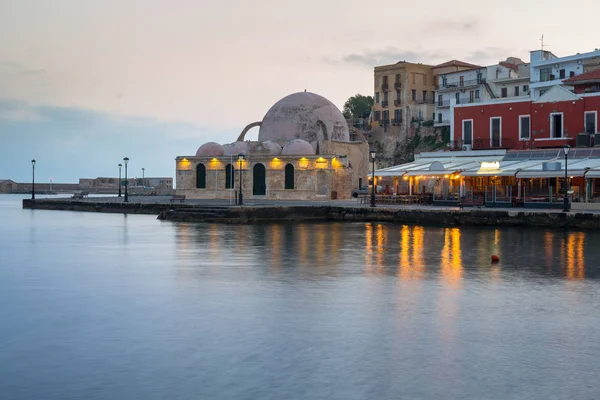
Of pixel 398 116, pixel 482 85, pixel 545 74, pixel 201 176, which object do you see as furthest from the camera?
pixel 398 116

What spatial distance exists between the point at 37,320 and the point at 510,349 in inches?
292

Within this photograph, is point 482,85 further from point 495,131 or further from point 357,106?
point 495,131

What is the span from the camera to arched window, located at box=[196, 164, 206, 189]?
57.4 metres

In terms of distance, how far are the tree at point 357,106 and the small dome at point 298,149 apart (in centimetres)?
4282

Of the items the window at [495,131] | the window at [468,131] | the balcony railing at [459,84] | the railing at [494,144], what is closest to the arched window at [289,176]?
the window at [468,131]

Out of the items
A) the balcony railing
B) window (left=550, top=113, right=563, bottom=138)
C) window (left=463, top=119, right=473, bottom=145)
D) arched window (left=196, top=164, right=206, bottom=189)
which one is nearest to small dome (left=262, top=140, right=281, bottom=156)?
arched window (left=196, top=164, right=206, bottom=189)

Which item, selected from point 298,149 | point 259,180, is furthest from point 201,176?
point 298,149

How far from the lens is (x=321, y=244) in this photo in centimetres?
2477

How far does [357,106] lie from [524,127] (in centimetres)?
6057

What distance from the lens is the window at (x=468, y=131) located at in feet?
138

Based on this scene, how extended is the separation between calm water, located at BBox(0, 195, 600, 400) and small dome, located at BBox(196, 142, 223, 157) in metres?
35.2

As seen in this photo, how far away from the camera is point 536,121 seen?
128 ft

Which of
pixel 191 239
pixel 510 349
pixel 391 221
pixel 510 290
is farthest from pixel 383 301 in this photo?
pixel 391 221

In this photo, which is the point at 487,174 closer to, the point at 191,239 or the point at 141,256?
the point at 191,239
